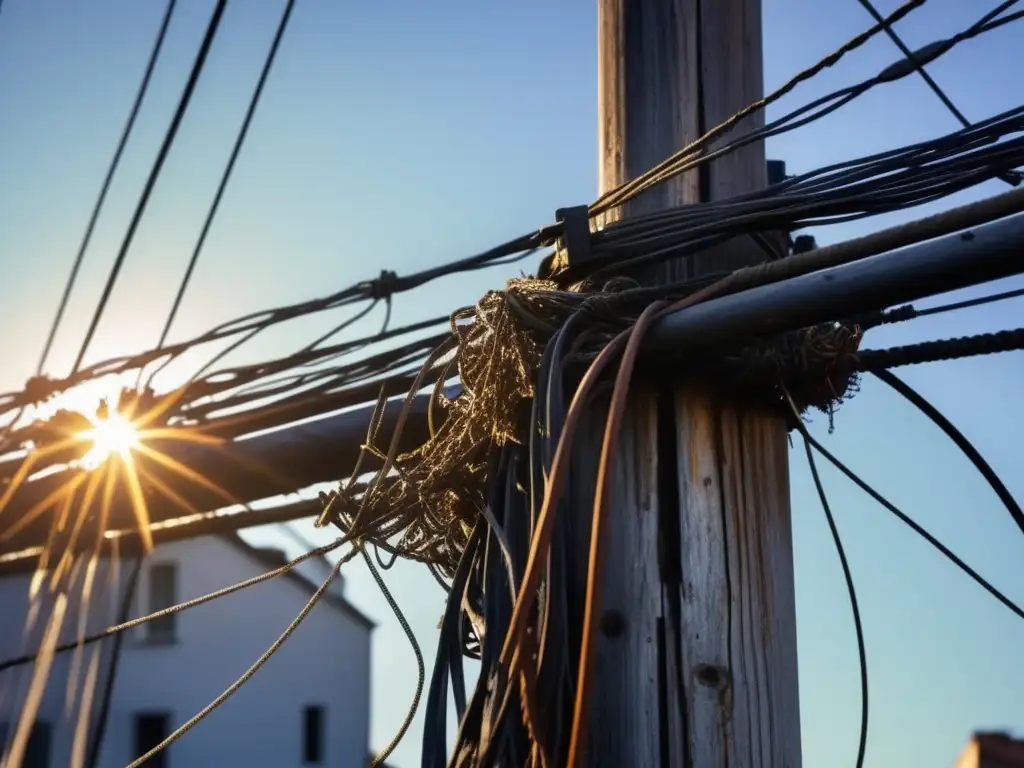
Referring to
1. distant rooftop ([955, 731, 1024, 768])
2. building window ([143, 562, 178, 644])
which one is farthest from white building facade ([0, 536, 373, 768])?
distant rooftop ([955, 731, 1024, 768])

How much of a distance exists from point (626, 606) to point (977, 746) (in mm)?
5462

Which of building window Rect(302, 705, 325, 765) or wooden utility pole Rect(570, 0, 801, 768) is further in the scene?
building window Rect(302, 705, 325, 765)

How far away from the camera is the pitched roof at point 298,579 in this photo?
28.1 meters

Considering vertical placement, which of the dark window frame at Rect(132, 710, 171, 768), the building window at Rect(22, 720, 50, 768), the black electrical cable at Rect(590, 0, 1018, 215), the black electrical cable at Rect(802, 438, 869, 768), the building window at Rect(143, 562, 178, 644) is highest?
the building window at Rect(143, 562, 178, 644)

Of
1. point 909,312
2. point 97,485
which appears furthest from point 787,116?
point 97,485

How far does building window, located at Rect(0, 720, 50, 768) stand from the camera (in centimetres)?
2802

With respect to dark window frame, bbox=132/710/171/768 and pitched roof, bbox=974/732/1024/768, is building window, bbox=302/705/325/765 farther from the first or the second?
pitched roof, bbox=974/732/1024/768

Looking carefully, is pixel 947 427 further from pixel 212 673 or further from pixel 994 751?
pixel 212 673

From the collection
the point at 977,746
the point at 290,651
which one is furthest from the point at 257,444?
the point at 290,651

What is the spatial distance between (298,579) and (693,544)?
30.1 meters

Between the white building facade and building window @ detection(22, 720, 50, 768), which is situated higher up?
the white building facade

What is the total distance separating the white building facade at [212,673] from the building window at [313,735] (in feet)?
Answer: 0.08

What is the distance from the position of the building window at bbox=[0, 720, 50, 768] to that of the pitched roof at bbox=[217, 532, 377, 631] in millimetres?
5040

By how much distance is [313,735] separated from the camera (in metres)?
33.9
